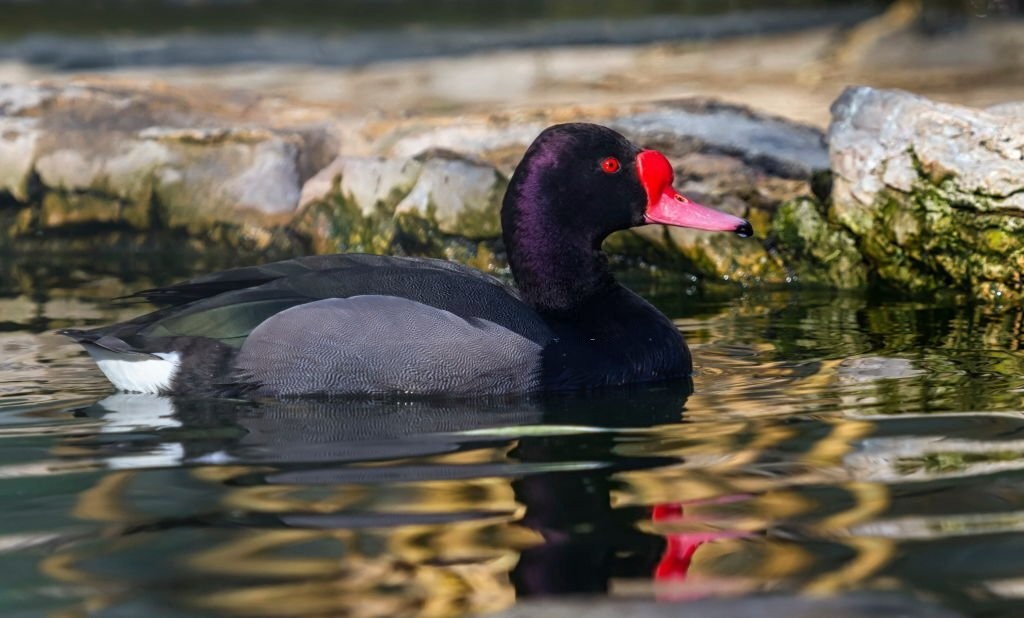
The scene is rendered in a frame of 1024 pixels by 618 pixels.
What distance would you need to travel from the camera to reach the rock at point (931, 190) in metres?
7.28

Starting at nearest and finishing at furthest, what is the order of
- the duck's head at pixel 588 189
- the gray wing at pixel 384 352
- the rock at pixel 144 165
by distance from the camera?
the gray wing at pixel 384 352 < the duck's head at pixel 588 189 < the rock at pixel 144 165

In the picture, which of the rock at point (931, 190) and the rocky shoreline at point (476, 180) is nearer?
the rock at point (931, 190)

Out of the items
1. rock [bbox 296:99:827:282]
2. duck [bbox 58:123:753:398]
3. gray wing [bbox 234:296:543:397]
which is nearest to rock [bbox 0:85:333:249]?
rock [bbox 296:99:827:282]

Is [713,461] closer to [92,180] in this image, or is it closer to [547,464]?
[547,464]

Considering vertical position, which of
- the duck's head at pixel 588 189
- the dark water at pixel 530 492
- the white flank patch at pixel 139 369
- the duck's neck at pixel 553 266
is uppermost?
the duck's head at pixel 588 189

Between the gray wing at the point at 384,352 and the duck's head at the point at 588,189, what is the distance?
2.03ft

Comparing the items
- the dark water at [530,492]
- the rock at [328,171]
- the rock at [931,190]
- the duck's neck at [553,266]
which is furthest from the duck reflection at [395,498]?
the rock at [328,171]

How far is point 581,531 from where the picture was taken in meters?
3.82

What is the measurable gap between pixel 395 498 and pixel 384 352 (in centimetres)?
140

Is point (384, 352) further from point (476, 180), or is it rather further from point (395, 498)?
point (476, 180)

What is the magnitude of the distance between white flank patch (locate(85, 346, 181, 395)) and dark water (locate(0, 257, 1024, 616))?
83 millimetres

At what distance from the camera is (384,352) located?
5.49 meters

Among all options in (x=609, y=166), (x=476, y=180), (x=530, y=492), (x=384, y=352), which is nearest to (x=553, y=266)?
(x=609, y=166)

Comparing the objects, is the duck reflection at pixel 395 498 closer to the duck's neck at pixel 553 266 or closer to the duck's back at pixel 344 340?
the duck's back at pixel 344 340
